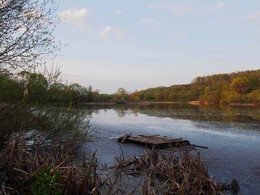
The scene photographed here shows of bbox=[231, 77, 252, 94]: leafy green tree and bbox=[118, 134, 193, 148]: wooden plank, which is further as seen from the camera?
bbox=[231, 77, 252, 94]: leafy green tree

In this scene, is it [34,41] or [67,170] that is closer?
[67,170]

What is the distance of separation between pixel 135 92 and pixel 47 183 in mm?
157259

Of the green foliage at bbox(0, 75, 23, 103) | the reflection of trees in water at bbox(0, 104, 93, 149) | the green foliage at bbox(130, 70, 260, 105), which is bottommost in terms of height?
the reflection of trees in water at bbox(0, 104, 93, 149)

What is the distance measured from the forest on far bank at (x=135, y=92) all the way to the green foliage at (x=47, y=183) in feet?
10.8

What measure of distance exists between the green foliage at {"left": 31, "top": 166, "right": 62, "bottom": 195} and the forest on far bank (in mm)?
3278

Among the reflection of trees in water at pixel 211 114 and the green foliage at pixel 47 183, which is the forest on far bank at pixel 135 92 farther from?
the reflection of trees in water at pixel 211 114

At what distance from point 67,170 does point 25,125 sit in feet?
19.0

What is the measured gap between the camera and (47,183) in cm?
638

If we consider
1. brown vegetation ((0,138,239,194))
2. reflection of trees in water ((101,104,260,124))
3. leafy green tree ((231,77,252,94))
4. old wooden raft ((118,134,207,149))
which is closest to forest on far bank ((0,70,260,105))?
leafy green tree ((231,77,252,94))

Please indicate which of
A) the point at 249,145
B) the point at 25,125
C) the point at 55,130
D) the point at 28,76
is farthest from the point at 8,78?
the point at 249,145

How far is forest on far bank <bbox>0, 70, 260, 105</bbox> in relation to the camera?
1135 centimetres

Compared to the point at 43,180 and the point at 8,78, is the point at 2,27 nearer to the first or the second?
the point at 8,78

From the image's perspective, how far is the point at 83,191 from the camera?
7188 mm

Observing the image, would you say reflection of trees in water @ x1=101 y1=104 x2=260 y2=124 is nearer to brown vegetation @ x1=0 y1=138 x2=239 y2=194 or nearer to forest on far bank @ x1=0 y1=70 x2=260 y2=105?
forest on far bank @ x1=0 y1=70 x2=260 y2=105
